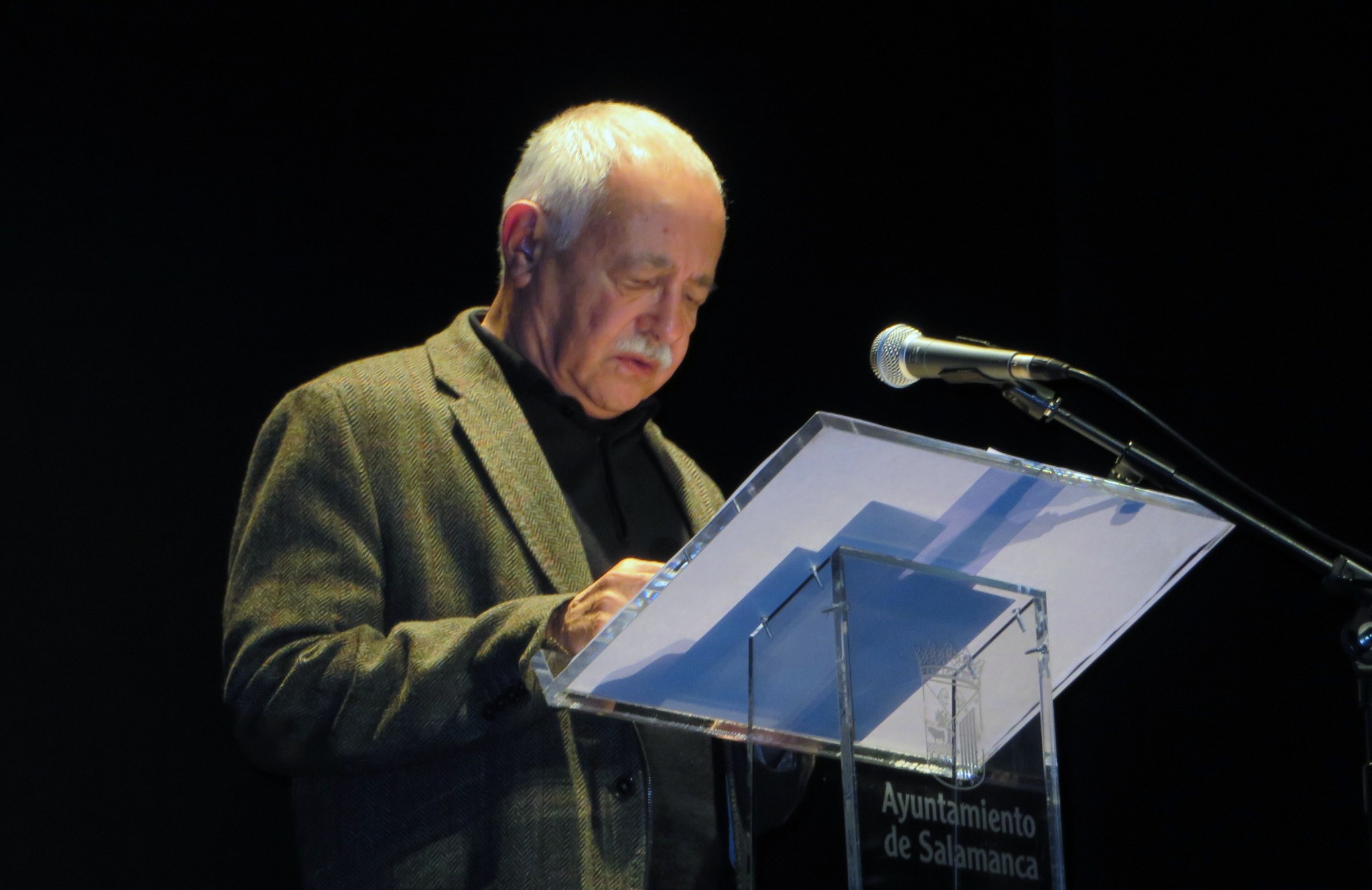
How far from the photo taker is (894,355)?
1610 mm

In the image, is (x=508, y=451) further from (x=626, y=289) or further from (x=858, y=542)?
(x=858, y=542)

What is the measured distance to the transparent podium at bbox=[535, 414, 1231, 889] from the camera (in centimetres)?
119

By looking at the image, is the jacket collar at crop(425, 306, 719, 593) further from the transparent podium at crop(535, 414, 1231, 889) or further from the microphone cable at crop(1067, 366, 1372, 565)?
the microphone cable at crop(1067, 366, 1372, 565)

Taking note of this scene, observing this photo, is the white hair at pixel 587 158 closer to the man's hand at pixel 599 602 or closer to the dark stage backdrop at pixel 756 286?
the dark stage backdrop at pixel 756 286

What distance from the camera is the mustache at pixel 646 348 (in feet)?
7.02

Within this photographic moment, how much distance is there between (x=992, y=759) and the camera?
1.25m

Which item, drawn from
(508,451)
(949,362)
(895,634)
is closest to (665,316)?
(508,451)

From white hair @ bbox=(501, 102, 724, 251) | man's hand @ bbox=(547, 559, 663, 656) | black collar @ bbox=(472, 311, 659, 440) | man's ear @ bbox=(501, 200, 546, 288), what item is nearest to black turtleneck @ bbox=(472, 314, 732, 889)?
black collar @ bbox=(472, 311, 659, 440)

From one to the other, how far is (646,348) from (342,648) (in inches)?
29.0

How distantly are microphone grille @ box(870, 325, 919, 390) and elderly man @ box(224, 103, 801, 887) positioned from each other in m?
0.41

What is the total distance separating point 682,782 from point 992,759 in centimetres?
61

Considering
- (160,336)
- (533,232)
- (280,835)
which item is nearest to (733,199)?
(533,232)

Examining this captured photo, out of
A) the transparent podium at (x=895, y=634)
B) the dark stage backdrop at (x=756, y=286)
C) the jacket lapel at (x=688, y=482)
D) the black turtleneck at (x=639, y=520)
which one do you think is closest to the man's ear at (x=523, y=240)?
the black turtleneck at (x=639, y=520)

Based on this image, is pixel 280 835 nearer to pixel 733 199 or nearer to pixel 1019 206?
pixel 733 199
